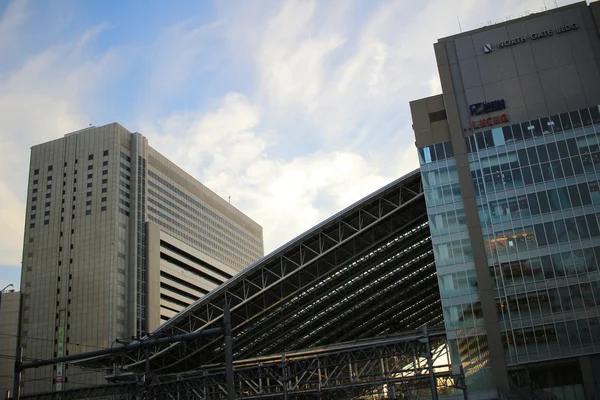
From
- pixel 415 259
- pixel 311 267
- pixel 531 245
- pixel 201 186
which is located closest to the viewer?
pixel 531 245

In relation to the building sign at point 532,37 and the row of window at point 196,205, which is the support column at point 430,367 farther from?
the row of window at point 196,205

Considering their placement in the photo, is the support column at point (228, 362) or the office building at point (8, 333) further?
the office building at point (8, 333)

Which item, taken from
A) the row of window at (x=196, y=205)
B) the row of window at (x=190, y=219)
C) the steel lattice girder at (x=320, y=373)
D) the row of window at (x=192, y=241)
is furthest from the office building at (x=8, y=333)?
the steel lattice girder at (x=320, y=373)

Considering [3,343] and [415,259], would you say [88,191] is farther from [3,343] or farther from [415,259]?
[415,259]

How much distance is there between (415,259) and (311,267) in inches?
492

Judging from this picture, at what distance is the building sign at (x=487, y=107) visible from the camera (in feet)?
164

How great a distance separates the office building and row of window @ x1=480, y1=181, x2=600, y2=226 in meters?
80.8

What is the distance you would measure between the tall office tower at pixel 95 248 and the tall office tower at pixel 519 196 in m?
62.6

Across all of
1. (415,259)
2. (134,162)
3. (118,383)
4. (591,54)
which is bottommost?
(118,383)

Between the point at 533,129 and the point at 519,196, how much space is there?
546cm

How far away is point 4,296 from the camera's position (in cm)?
10394

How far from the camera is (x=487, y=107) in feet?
165

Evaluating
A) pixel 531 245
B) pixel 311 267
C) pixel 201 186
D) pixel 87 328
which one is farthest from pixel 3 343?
pixel 531 245

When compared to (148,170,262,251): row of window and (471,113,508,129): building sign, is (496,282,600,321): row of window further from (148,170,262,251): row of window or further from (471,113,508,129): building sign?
(148,170,262,251): row of window
